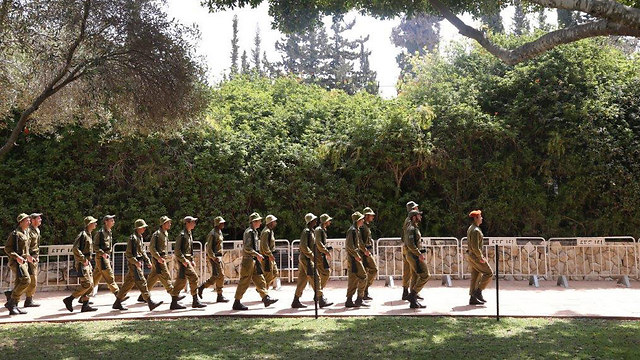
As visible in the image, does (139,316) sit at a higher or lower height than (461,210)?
lower

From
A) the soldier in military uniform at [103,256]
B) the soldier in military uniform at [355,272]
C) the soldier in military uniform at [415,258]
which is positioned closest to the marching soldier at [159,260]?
the soldier in military uniform at [103,256]

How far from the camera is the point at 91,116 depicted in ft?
42.4

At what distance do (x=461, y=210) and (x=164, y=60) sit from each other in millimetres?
11279

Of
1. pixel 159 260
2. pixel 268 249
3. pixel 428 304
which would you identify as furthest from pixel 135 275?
pixel 428 304

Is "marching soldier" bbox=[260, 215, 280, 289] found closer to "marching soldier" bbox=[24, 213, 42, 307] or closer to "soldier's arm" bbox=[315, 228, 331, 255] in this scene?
"soldier's arm" bbox=[315, 228, 331, 255]

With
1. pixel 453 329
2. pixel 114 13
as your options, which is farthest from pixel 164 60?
pixel 453 329

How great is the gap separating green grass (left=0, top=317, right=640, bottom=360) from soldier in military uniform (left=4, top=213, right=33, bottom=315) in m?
1.52

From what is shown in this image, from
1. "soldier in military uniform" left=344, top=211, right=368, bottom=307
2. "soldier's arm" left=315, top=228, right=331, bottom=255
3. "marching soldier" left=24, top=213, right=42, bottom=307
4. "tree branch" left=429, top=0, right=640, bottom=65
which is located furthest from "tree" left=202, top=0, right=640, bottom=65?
"marching soldier" left=24, top=213, right=42, bottom=307

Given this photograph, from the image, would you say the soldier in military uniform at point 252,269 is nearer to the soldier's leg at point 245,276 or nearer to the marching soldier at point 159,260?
the soldier's leg at point 245,276

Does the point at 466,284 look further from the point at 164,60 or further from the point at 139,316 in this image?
Result: the point at 164,60

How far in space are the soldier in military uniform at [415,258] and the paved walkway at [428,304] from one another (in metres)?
0.29

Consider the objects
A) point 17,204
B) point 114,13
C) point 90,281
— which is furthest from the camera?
point 17,204

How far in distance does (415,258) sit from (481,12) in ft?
20.7

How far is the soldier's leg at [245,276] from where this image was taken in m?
12.9
